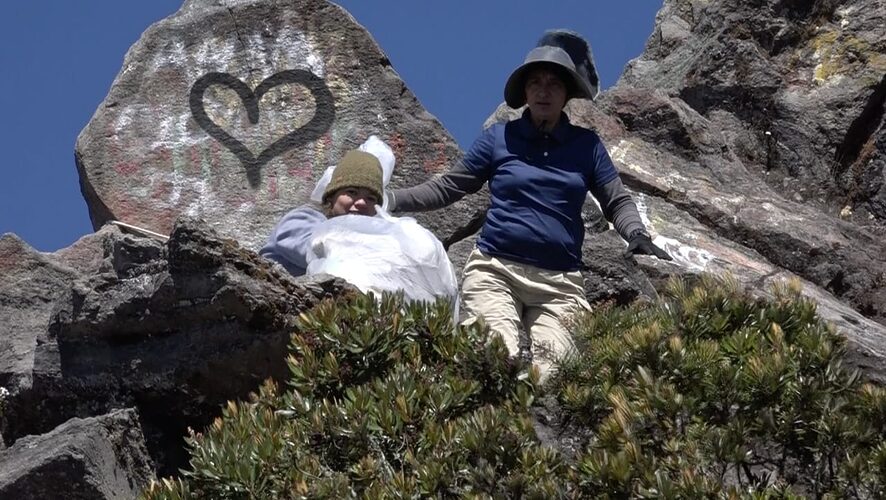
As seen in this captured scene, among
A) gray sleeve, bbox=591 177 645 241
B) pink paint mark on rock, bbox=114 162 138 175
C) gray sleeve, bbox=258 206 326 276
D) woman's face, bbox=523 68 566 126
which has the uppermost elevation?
woman's face, bbox=523 68 566 126

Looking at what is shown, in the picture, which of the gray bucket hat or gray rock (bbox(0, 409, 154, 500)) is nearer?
gray rock (bbox(0, 409, 154, 500))

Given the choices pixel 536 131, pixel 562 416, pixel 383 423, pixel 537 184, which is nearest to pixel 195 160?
pixel 536 131

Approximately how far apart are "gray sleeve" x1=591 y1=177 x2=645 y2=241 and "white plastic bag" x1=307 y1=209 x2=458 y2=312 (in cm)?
86

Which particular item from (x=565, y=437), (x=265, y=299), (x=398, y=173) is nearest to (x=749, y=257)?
(x=398, y=173)

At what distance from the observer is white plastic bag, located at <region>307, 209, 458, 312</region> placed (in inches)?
339

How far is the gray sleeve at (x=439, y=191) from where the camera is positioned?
9.20 m

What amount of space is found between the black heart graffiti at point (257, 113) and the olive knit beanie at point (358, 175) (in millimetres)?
2956

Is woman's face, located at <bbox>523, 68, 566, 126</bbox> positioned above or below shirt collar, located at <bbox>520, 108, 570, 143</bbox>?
above

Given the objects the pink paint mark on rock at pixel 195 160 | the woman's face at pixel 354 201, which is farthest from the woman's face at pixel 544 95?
the pink paint mark on rock at pixel 195 160

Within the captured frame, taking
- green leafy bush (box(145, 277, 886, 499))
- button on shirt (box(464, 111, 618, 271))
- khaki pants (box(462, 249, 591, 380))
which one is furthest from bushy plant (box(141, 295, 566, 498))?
button on shirt (box(464, 111, 618, 271))

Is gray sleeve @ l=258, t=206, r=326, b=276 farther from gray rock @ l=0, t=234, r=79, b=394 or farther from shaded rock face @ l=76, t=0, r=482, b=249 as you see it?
shaded rock face @ l=76, t=0, r=482, b=249

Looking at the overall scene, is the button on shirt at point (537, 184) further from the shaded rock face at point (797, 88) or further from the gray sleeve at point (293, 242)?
the shaded rock face at point (797, 88)

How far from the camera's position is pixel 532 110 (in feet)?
30.4

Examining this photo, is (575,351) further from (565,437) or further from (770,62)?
(770,62)
